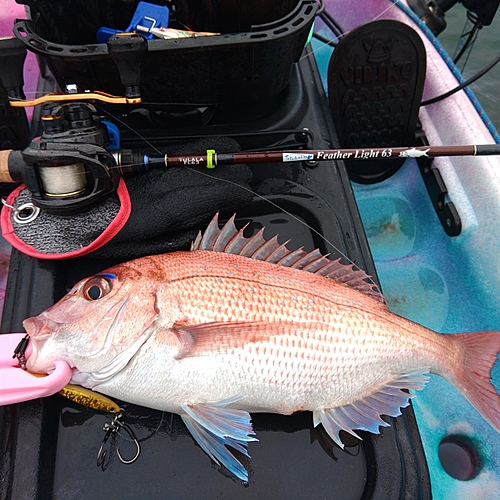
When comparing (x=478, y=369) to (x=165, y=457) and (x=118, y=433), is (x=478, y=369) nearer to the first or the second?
(x=165, y=457)

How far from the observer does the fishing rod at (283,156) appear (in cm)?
157

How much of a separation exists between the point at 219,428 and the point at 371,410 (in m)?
0.50

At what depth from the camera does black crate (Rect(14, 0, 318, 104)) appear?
1.44 meters

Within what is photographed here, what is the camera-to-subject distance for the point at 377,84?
2.09 metres

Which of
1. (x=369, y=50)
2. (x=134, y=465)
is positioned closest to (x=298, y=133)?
(x=369, y=50)

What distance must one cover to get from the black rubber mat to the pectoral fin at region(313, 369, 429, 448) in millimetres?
1098

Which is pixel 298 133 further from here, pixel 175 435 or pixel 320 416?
pixel 175 435

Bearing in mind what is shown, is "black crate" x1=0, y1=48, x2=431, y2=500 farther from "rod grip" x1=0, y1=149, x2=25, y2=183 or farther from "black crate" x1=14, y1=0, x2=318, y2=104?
"black crate" x1=14, y1=0, x2=318, y2=104

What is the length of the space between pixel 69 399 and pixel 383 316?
107 cm

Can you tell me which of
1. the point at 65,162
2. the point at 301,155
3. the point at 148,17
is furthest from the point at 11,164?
the point at 301,155

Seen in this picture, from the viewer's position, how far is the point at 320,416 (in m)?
1.30

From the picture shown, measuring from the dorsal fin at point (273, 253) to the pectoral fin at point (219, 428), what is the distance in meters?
0.50

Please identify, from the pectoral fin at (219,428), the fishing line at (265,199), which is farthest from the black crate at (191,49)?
the pectoral fin at (219,428)

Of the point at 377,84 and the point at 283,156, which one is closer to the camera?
the point at 283,156
